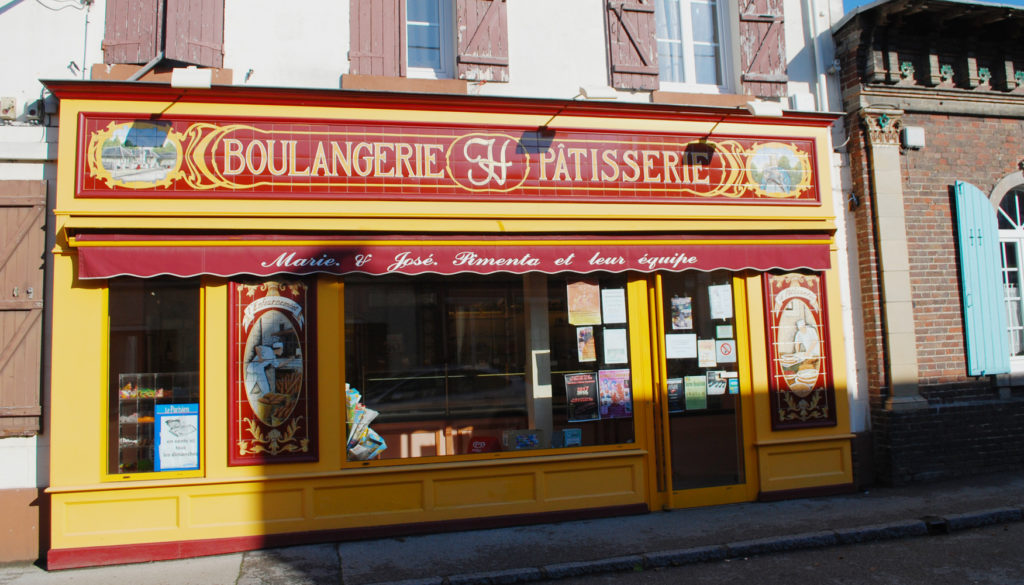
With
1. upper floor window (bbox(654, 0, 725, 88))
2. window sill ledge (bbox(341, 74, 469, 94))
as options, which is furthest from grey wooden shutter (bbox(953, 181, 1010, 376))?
window sill ledge (bbox(341, 74, 469, 94))

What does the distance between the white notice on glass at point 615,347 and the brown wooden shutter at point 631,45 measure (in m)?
2.67

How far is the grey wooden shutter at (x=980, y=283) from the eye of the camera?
8.73m

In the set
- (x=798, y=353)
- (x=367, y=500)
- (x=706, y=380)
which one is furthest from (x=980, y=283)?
(x=367, y=500)

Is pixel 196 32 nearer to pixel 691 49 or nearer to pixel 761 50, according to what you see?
pixel 691 49

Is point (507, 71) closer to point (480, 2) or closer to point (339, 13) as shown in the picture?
point (480, 2)

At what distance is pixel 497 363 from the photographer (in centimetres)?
787

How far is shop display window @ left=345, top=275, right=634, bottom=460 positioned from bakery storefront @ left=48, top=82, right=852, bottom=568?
0.08 ft

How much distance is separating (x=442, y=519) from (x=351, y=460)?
40.6 inches

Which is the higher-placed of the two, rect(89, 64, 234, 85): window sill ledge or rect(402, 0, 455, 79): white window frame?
rect(402, 0, 455, 79): white window frame

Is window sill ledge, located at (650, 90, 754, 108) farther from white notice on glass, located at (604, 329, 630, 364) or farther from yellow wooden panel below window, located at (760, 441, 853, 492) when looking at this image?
yellow wooden panel below window, located at (760, 441, 853, 492)

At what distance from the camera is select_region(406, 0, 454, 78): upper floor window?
7840mm

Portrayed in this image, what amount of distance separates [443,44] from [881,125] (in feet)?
16.9

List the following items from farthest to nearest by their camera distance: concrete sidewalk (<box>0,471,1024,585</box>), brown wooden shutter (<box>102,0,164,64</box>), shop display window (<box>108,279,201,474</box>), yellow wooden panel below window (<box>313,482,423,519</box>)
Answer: brown wooden shutter (<box>102,0,164,64</box>), yellow wooden panel below window (<box>313,482,423,519</box>), shop display window (<box>108,279,201,474</box>), concrete sidewalk (<box>0,471,1024,585</box>)

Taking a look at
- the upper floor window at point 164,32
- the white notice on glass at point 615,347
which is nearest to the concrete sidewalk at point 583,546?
the white notice on glass at point 615,347
